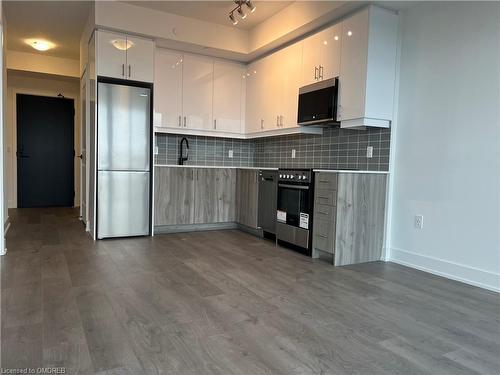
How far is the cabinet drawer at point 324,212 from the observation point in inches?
131

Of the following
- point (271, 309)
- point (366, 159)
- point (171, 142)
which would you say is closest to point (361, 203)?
point (366, 159)

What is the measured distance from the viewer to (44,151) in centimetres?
700

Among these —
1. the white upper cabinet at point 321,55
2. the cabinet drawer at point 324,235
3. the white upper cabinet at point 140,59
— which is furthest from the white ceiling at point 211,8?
the cabinet drawer at point 324,235

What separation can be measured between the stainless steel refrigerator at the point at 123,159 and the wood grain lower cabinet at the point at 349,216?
2.12 meters

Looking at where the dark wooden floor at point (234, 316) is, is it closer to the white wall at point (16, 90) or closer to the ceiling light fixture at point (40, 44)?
the ceiling light fixture at point (40, 44)

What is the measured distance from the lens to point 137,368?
1549 millimetres

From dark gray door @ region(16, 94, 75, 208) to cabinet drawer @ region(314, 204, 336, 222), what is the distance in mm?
5675

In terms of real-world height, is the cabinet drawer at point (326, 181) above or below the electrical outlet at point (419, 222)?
above

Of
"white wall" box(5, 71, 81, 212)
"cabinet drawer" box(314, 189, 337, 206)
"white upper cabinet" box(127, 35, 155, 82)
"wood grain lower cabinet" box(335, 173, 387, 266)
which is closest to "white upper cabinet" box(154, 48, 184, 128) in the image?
"white upper cabinet" box(127, 35, 155, 82)

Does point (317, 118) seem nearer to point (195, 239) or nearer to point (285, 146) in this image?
point (285, 146)

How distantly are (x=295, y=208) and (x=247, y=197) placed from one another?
1076 millimetres

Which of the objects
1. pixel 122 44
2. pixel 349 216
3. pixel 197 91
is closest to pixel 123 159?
pixel 122 44

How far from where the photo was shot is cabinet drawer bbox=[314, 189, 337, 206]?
329cm

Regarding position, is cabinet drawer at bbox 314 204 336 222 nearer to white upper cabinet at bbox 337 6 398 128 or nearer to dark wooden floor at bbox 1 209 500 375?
dark wooden floor at bbox 1 209 500 375
